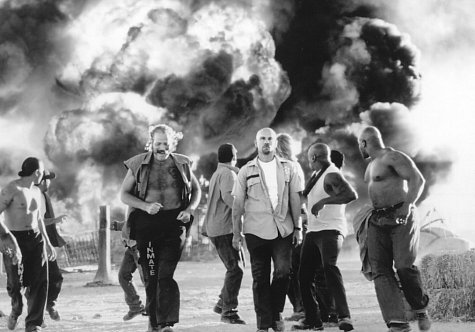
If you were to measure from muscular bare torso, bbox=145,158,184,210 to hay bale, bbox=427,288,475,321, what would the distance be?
221 centimetres

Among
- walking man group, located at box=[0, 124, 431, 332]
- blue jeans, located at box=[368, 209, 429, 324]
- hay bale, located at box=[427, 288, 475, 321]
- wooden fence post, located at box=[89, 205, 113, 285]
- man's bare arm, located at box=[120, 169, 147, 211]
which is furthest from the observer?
wooden fence post, located at box=[89, 205, 113, 285]

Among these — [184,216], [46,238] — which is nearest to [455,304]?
[184,216]

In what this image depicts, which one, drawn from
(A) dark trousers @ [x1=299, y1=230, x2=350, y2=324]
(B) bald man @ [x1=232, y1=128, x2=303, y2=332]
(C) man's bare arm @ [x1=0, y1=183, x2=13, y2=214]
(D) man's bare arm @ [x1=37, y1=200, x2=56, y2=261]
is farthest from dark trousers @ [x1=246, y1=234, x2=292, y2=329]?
(C) man's bare arm @ [x1=0, y1=183, x2=13, y2=214]

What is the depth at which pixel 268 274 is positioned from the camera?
16.5ft

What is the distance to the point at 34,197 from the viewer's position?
5.74 metres

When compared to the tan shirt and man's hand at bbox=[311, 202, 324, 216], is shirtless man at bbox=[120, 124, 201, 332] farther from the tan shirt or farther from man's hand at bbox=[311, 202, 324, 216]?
man's hand at bbox=[311, 202, 324, 216]

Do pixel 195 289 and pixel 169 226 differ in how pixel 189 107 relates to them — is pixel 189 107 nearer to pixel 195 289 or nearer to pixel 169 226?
pixel 195 289

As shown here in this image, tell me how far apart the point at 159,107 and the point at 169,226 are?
9.50m

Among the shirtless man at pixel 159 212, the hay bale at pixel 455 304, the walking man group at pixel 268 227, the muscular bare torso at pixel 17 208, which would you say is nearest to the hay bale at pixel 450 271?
the hay bale at pixel 455 304

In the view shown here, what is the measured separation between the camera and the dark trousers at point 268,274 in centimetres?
495

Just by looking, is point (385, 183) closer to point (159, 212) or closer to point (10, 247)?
point (159, 212)

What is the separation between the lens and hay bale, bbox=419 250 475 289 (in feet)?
19.4

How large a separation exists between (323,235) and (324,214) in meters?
0.15

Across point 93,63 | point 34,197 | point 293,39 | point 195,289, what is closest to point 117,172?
point 93,63
